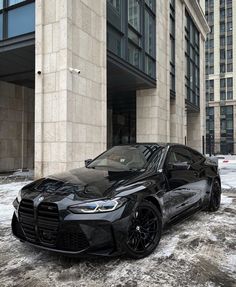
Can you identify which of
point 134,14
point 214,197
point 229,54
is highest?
point 229,54

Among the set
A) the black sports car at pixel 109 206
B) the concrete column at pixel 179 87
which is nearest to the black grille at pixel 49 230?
the black sports car at pixel 109 206

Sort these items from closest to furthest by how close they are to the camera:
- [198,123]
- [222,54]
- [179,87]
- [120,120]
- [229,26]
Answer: [179,87], [120,120], [198,123], [229,26], [222,54]

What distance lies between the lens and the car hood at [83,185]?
3689mm

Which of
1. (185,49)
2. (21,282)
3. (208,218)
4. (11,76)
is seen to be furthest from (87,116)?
(185,49)

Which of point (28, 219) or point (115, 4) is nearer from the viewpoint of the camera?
point (28, 219)

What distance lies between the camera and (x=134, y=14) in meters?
16.0

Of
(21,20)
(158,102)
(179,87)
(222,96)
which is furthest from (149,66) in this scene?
(222,96)

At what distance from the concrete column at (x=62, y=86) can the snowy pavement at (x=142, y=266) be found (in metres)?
6.05

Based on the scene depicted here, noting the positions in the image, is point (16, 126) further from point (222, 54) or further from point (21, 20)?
point (222, 54)

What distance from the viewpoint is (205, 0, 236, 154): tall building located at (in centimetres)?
6569

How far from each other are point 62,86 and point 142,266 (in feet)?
26.4

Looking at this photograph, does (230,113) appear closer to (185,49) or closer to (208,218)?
(185,49)

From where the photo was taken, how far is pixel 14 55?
12648 mm

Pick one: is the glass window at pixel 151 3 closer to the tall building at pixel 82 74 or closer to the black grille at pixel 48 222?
the tall building at pixel 82 74
